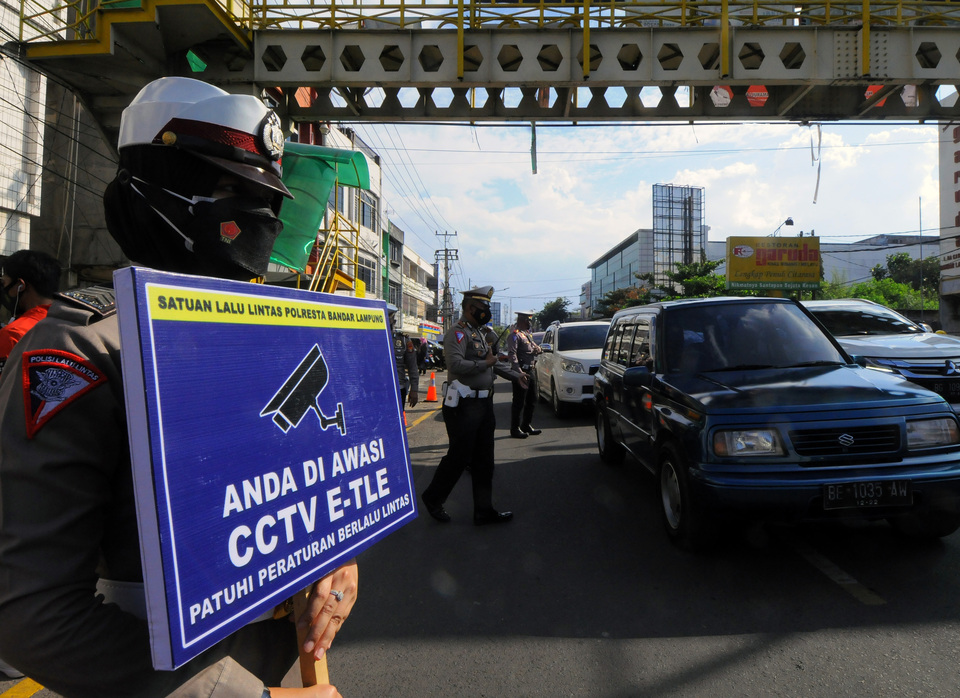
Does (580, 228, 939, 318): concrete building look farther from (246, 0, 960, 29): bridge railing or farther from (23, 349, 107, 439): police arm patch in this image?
(23, 349, 107, 439): police arm patch

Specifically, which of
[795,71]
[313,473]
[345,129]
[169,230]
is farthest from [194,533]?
[345,129]

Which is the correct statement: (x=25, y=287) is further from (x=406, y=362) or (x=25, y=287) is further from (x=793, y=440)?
(x=406, y=362)

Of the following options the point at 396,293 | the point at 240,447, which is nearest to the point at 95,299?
the point at 240,447

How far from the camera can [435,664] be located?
286 cm

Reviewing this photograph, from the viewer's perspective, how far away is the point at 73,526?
0.88m

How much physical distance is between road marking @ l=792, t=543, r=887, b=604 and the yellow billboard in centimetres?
3518

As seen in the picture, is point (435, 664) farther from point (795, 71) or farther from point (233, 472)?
point (795, 71)

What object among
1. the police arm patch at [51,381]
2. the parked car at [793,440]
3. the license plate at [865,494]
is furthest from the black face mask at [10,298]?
the license plate at [865,494]

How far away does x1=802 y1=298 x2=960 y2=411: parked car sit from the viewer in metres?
6.59

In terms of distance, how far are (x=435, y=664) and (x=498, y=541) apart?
177 cm

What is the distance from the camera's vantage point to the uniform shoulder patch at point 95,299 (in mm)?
993

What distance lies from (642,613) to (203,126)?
3160mm

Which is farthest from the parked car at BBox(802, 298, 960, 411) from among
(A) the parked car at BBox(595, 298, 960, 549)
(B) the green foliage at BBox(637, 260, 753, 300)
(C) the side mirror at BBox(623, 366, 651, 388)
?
(B) the green foliage at BBox(637, 260, 753, 300)

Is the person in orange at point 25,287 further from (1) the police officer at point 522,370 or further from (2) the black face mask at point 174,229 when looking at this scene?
(1) the police officer at point 522,370
